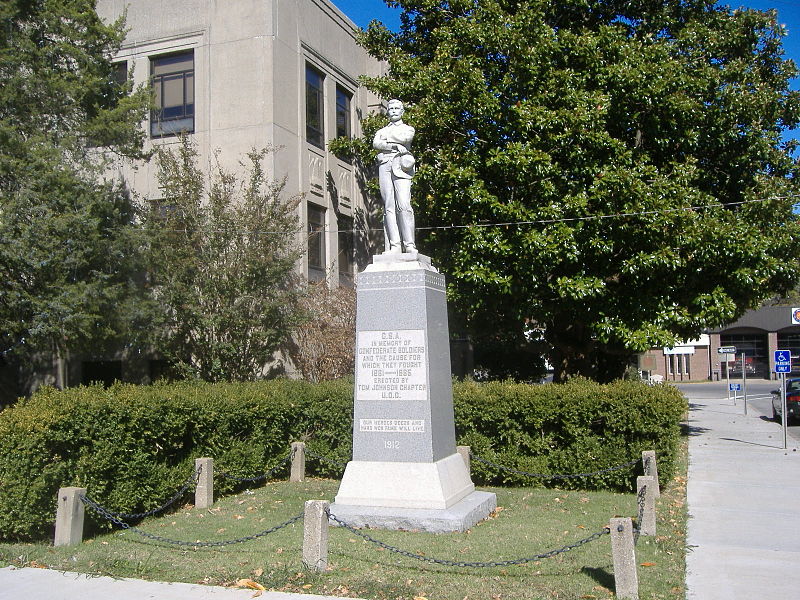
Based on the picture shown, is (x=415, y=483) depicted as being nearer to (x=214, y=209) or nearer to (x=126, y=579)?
(x=126, y=579)

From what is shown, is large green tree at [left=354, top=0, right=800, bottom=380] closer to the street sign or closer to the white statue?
the street sign

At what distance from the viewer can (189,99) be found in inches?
811

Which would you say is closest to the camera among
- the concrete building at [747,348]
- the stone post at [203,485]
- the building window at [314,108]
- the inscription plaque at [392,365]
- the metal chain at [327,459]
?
the inscription plaque at [392,365]

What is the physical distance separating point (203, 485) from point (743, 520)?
7.51 metres

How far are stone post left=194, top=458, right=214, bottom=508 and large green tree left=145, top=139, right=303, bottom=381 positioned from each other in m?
6.43

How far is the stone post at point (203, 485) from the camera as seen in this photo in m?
11.4

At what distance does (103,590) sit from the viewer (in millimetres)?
7113

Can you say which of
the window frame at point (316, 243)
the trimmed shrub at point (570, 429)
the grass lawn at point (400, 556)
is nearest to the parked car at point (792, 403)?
the trimmed shrub at point (570, 429)

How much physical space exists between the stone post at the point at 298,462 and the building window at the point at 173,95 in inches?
410

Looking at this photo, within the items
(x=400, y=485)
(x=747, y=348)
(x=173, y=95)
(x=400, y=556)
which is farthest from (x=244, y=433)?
(x=747, y=348)

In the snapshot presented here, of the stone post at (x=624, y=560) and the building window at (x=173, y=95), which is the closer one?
the stone post at (x=624, y=560)

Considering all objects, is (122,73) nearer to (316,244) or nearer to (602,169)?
(316,244)

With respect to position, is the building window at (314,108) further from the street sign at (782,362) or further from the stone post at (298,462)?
the street sign at (782,362)

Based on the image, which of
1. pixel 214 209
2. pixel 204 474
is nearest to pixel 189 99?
pixel 214 209
